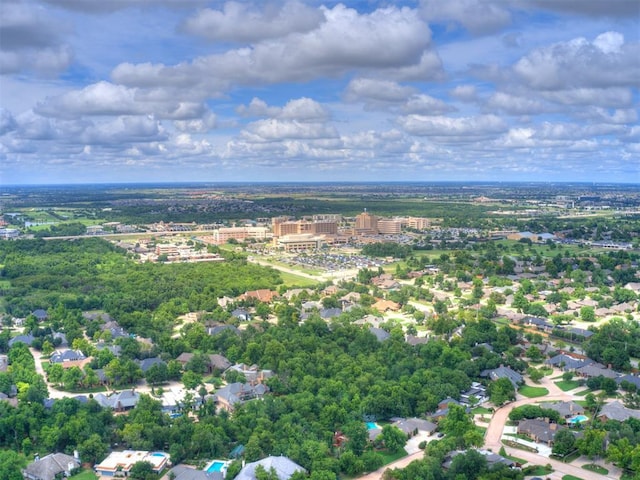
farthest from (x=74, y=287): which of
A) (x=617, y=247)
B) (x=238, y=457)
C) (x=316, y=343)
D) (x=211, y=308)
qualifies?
(x=617, y=247)

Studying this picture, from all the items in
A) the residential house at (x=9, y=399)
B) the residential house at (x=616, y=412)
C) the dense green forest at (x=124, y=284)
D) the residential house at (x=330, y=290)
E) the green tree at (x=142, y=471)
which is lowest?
the green tree at (x=142, y=471)

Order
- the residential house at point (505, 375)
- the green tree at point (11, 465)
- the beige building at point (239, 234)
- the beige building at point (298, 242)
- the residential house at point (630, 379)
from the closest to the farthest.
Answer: the green tree at point (11, 465) < the residential house at point (630, 379) < the residential house at point (505, 375) < the beige building at point (298, 242) < the beige building at point (239, 234)

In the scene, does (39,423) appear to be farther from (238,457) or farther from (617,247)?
(617,247)

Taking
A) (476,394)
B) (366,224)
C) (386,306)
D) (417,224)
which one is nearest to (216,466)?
(476,394)

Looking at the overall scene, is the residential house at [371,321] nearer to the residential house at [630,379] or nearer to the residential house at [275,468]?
the residential house at [630,379]

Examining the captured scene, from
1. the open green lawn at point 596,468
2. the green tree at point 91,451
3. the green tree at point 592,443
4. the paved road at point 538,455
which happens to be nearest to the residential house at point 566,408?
the paved road at point 538,455

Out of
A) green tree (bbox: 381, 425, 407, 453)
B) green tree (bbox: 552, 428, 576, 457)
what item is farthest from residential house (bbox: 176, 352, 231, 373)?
green tree (bbox: 552, 428, 576, 457)
